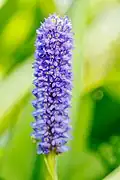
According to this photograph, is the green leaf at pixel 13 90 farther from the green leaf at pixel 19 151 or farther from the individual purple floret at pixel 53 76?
the individual purple floret at pixel 53 76

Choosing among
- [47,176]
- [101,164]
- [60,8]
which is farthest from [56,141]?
[60,8]

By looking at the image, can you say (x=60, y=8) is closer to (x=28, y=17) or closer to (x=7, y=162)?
(x=28, y=17)

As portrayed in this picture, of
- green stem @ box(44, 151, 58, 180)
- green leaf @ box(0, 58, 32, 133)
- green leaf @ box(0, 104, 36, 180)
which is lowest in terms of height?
green stem @ box(44, 151, 58, 180)

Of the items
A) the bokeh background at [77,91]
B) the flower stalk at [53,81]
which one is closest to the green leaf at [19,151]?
the bokeh background at [77,91]

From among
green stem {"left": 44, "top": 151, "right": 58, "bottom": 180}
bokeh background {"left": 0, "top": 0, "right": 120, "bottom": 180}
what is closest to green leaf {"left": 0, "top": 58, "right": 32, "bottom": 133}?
bokeh background {"left": 0, "top": 0, "right": 120, "bottom": 180}

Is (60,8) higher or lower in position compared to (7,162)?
higher

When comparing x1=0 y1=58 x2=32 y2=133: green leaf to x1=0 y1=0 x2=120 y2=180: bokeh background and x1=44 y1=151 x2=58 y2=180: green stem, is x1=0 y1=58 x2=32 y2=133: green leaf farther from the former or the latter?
x1=44 y1=151 x2=58 y2=180: green stem
